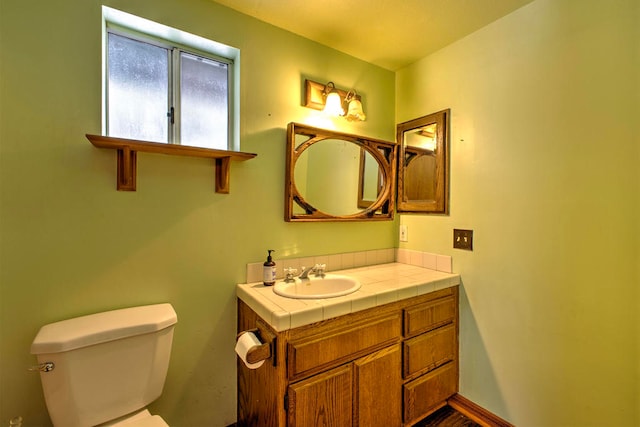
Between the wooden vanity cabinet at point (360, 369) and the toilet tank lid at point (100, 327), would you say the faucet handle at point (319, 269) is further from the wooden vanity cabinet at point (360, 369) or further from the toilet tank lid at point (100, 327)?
the toilet tank lid at point (100, 327)

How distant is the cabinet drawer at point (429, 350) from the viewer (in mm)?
1495

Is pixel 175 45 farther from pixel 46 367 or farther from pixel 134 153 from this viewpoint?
pixel 46 367

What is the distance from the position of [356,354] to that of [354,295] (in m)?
0.27

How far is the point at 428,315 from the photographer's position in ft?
5.22

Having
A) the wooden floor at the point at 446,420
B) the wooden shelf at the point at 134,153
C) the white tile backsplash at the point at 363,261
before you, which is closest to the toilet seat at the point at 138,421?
the white tile backsplash at the point at 363,261

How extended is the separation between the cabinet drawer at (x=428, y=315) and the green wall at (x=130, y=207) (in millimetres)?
646

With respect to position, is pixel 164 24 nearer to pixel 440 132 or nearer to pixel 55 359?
pixel 55 359

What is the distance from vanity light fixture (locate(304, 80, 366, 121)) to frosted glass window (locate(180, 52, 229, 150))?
0.49m

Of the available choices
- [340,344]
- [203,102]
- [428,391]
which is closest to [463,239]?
[428,391]

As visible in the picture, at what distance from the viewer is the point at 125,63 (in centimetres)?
137

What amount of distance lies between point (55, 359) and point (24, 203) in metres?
0.60

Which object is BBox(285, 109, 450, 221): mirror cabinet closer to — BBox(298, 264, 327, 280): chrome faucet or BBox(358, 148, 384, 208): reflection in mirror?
BBox(358, 148, 384, 208): reflection in mirror

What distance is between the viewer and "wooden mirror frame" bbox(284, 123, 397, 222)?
164 centimetres

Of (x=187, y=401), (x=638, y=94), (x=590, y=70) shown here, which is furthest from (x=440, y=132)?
(x=187, y=401)
